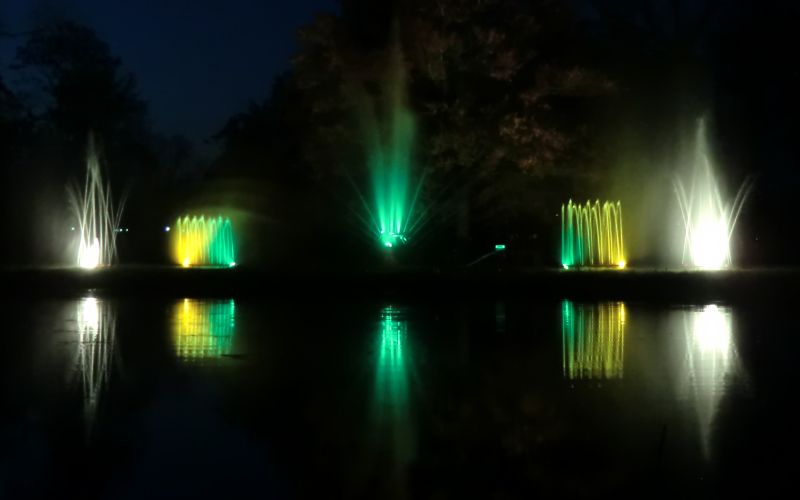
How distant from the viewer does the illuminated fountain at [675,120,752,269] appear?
118ft

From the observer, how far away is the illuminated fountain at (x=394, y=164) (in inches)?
1313

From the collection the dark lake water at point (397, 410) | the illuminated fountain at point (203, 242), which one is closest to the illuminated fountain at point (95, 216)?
the illuminated fountain at point (203, 242)

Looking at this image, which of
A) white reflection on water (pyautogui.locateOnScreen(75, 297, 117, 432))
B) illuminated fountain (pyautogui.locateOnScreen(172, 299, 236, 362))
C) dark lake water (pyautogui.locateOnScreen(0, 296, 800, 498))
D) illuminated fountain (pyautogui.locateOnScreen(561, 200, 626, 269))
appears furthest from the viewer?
illuminated fountain (pyautogui.locateOnScreen(561, 200, 626, 269))

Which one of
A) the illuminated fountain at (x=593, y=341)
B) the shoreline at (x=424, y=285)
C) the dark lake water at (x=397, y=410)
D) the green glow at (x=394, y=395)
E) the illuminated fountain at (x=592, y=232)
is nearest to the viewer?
the dark lake water at (x=397, y=410)

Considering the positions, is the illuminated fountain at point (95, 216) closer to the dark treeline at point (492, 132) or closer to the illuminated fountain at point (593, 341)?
the dark treeline at point (492, 132)

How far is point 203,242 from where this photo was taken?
43906 millimetres

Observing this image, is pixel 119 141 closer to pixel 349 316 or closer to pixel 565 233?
pixel 565 233

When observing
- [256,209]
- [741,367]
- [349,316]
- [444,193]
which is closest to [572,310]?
[349,316]

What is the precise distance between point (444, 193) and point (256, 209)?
10.7 metres

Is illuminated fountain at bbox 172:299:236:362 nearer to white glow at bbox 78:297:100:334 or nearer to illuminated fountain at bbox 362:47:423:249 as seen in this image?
white glow at bbox 78:297:100:334

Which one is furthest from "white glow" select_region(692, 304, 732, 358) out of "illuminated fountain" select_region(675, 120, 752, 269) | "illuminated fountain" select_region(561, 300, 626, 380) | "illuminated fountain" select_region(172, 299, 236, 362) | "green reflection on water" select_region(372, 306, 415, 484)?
"illuminated fountain" select_region(675, 120, 752, 269)

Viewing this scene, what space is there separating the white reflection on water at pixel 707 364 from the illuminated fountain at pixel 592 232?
19463 millimetres

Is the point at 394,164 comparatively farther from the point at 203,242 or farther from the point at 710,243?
the point at 203,242

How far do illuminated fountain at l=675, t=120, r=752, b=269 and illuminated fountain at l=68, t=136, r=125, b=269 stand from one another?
71.4 ft
